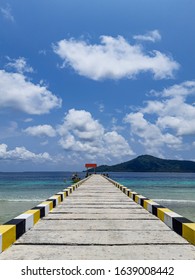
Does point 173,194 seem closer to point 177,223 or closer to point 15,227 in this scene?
point 177,223

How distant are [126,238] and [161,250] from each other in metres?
0.90

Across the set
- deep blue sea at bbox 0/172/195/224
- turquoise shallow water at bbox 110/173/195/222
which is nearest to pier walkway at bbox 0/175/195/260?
deep blue sea at bbox 0/172/195/224

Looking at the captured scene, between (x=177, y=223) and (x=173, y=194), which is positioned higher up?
(x=177, y=223)

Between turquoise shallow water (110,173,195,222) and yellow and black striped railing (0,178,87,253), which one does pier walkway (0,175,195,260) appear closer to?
yellow and black striped railing (0,178,87,253)

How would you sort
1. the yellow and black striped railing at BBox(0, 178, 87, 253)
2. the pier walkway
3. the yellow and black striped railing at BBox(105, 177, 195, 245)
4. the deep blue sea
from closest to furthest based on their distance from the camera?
1. the pier walkway
2. the yellow and black striped railing at BBox(0, 178, 87, 253)
3. the yellow and black striped railing at BBox(105, 177, 195, 245)
4. the deep blue sea

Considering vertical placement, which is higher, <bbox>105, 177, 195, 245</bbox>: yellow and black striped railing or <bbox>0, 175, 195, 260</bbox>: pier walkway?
<bbox>105, 177, 195, 245</bbox>: yellow and black striped railing

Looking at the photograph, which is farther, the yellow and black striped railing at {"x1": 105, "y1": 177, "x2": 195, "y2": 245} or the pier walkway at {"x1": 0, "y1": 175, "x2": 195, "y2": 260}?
the yellow and black striped railing at {"x1": 105, "y1": 177, "x2": 195, "y2": 245}

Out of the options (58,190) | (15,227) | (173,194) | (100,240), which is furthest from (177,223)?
(58,190)

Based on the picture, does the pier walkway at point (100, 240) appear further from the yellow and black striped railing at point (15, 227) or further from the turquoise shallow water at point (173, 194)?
the turquoise shallow water at point (173, 194)

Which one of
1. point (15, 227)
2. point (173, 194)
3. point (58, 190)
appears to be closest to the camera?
point (15, 227)

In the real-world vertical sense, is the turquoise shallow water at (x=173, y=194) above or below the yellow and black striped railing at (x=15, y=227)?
below

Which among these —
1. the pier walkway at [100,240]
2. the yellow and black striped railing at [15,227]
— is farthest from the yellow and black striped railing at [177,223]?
the yellow and black striped railing at [15,227]
